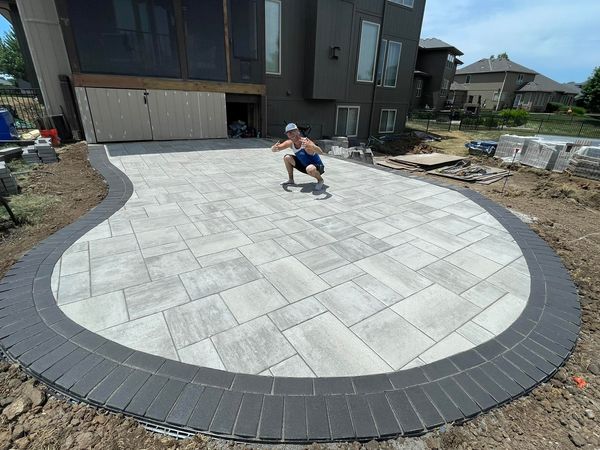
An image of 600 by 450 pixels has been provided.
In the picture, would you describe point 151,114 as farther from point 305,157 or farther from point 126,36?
point 305,157

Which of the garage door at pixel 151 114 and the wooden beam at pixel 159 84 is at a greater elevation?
the wooden beam at pixel 159 84

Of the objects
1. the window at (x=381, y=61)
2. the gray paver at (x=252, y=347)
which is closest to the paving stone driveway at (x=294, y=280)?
the gray paver at (x=252, y=347)

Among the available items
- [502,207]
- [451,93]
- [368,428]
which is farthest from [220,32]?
[451,93]

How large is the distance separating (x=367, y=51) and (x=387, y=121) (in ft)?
12.0

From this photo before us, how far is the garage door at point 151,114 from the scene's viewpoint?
26.7 feet

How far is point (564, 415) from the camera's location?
5.49 feet

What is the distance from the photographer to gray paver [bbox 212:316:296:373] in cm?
181

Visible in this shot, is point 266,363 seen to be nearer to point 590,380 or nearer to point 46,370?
point 46,370

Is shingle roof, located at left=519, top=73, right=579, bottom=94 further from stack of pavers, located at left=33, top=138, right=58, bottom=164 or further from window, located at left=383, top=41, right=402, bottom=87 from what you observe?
stack of pavers, located at left=33, top=138, right=58, bottom=164

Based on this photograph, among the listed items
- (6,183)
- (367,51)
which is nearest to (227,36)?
(367,51)

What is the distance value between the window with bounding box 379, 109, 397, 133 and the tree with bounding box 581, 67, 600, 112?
34.2 meters

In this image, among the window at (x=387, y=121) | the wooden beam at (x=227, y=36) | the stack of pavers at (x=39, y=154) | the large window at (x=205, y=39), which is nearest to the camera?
the stack of pavers at (x=39, y=154)

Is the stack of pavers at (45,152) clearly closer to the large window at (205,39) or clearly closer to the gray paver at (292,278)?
the large window at (205,39)

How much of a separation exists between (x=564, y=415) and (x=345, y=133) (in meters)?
13.4
